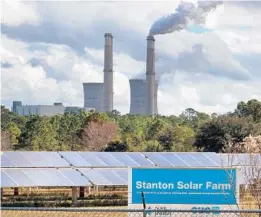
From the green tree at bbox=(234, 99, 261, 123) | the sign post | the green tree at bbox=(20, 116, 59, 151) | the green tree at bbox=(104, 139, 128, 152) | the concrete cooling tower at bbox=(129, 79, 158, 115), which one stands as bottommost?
the sign post

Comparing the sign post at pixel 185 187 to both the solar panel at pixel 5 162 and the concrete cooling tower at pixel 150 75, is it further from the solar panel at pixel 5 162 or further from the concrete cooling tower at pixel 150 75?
the concrete cooling tower at pixel 150 75

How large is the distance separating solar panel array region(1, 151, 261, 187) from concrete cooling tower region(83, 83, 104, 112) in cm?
15760

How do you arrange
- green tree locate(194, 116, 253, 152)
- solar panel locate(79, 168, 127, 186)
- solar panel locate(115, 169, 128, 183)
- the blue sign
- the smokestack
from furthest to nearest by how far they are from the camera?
the smokestack
green tree locate(194, 116, 253, 152)
solar panel locate(115, 169, 128, 183)
solar panel locate(79, 168, 127, 186)
the blue sign

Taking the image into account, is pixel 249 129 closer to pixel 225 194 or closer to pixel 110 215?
pixel 110 215

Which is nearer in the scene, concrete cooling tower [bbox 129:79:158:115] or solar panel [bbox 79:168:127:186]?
solar panel [bbox 79:168:127:186]

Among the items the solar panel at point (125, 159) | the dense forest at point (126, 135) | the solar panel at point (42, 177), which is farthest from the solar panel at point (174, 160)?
the dense forest at point (126, 135)

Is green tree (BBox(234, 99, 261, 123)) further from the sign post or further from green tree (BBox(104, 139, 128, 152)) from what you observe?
the sign post

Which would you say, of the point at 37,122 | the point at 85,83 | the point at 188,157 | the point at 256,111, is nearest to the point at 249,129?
the point at 256,111

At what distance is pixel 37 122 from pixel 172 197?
44.7 meters

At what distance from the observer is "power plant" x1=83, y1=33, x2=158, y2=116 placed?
6383 inches

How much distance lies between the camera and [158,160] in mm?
30750

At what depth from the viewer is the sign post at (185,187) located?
18.8 m

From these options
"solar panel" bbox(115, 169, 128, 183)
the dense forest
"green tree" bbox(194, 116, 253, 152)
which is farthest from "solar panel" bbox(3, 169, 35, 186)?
"green tree" bbox(194, 116, 253, 152)

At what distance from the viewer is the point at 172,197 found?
762 inches
